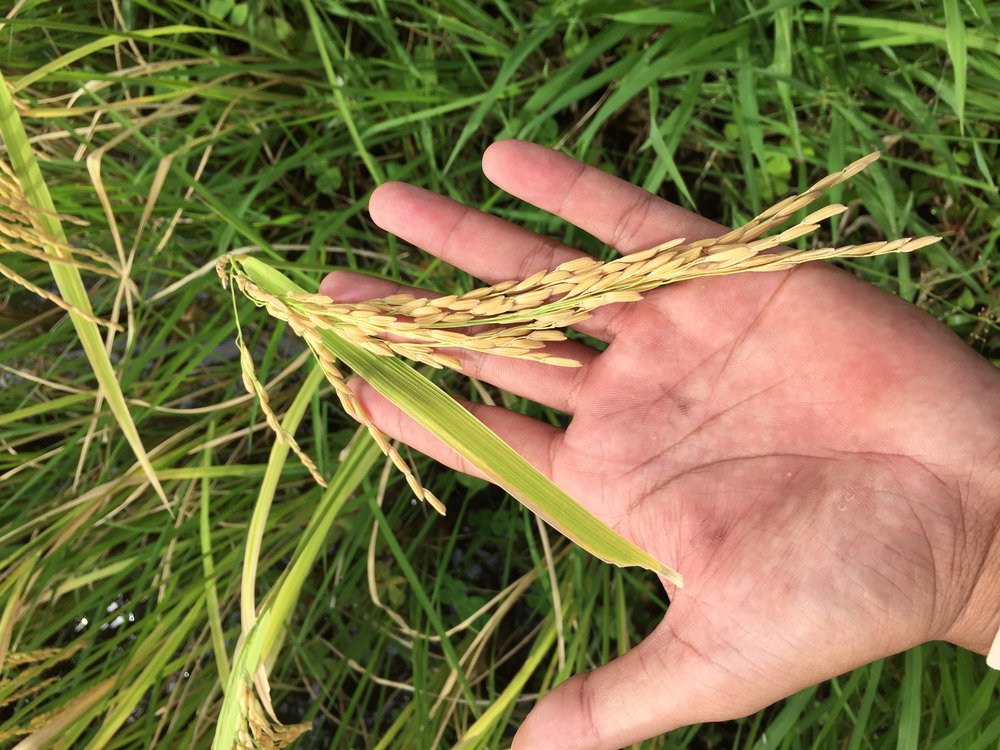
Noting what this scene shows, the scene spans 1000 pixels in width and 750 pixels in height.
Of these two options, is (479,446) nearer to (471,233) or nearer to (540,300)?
(540,300)

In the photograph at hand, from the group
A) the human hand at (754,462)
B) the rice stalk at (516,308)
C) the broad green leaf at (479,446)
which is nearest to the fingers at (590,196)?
the human hand at (754,462)

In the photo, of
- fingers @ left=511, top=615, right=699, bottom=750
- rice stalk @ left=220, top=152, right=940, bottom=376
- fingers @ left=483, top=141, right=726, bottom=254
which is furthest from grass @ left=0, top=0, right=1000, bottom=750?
rice stalk @ left=220, top=152, right=940, bottom=376

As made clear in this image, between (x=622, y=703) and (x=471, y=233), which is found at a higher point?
(x=471, y=233)

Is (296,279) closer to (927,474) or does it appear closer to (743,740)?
(927,474)

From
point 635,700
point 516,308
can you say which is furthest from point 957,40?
point 635,700

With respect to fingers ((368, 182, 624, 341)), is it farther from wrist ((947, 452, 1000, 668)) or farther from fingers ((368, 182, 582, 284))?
wrist ((947, 452, 1000, 668))

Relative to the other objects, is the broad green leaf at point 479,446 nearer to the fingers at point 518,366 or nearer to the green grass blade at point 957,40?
the fingers at point 518,366

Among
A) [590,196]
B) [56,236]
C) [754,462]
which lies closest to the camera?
[56,236]
